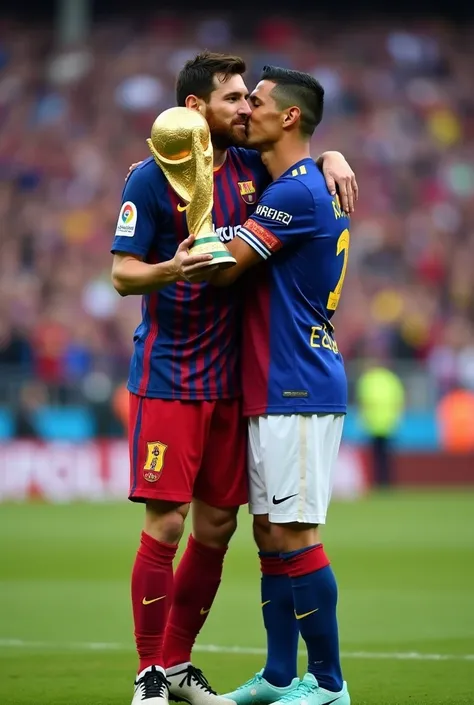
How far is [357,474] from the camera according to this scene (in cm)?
1789

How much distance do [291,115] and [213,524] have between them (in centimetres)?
170

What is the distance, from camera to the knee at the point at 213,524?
17.3 feet

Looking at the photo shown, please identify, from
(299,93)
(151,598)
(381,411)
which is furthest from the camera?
(381,411)

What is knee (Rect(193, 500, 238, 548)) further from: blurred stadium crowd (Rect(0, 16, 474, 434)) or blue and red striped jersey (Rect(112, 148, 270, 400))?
blurred stadium crowd (Rect(0, 16, 474, 434))

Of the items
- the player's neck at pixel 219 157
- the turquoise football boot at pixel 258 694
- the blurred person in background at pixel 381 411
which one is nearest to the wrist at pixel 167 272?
the player's neck at pixel 219 157

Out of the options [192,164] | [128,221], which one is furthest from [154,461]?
[192,164]

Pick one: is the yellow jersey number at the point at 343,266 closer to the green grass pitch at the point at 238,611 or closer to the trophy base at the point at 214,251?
the trophy base at the point at 214,251

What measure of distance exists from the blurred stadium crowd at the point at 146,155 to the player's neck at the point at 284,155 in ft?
38.1

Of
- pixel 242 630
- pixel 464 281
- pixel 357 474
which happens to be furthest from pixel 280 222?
pixel 464 281

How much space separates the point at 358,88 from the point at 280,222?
20.1 m

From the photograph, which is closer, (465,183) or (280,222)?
(280,222)

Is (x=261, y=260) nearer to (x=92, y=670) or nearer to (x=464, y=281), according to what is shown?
(x=92, y=670)

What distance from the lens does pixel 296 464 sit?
490 cm

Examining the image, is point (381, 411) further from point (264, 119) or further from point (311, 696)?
point (311, 696)
